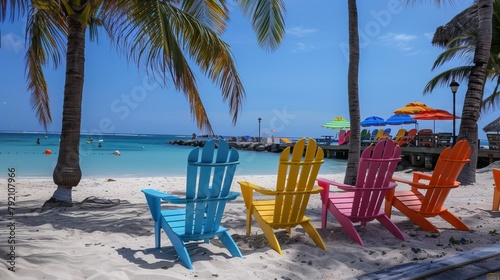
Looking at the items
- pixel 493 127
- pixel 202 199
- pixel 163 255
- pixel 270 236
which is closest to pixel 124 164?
pixel 163 255

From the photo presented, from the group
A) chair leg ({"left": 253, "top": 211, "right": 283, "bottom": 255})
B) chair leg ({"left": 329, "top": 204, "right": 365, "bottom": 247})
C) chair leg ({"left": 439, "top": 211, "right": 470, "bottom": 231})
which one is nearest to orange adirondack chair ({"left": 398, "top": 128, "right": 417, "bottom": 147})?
chair leg ({"left": 439, "top": 211, "right": 470, "bottom": 231})

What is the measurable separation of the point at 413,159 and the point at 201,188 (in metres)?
17.6

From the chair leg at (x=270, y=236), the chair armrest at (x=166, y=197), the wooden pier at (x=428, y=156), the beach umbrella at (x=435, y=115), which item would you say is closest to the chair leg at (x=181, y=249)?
the chair armrest at (x=166, y=197)

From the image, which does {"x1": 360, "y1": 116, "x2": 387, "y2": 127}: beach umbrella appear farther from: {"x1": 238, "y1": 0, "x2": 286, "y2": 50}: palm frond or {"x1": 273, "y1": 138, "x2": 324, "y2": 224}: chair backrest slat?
{"x1": 273, "y1": 138, "x2": 324, "y2": 224}: chair backrest slat

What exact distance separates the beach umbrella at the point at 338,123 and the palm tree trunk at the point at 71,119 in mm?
22671

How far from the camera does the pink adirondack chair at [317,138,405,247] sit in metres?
3.59

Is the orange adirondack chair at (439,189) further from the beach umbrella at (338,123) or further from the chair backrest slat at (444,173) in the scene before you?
the beach umbrella at (338,123)

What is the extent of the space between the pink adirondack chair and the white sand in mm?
198

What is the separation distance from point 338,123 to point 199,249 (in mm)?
24731

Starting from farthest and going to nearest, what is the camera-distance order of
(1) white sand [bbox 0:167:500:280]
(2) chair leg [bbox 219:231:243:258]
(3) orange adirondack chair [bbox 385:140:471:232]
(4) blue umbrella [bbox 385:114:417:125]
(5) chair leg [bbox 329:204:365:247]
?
(4) blue umbrella [bbox 385:114:417:125] < (3) orange adirondack chair [bbox 385:140:471:232] < (5) chair leg [bbox 329:204:365:247] < (2) chair leg [bbox 219:231:243:258] < (1) white sand [bbox 0:167:500:280]

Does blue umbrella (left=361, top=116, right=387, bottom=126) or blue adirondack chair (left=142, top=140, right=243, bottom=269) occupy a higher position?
blue umbrella (left=361, top=116, right=387, bottom=126)

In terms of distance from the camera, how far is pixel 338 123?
1065 inches

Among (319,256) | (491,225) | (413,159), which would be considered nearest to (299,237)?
(319,256)

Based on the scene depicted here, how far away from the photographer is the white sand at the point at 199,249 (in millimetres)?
2747
